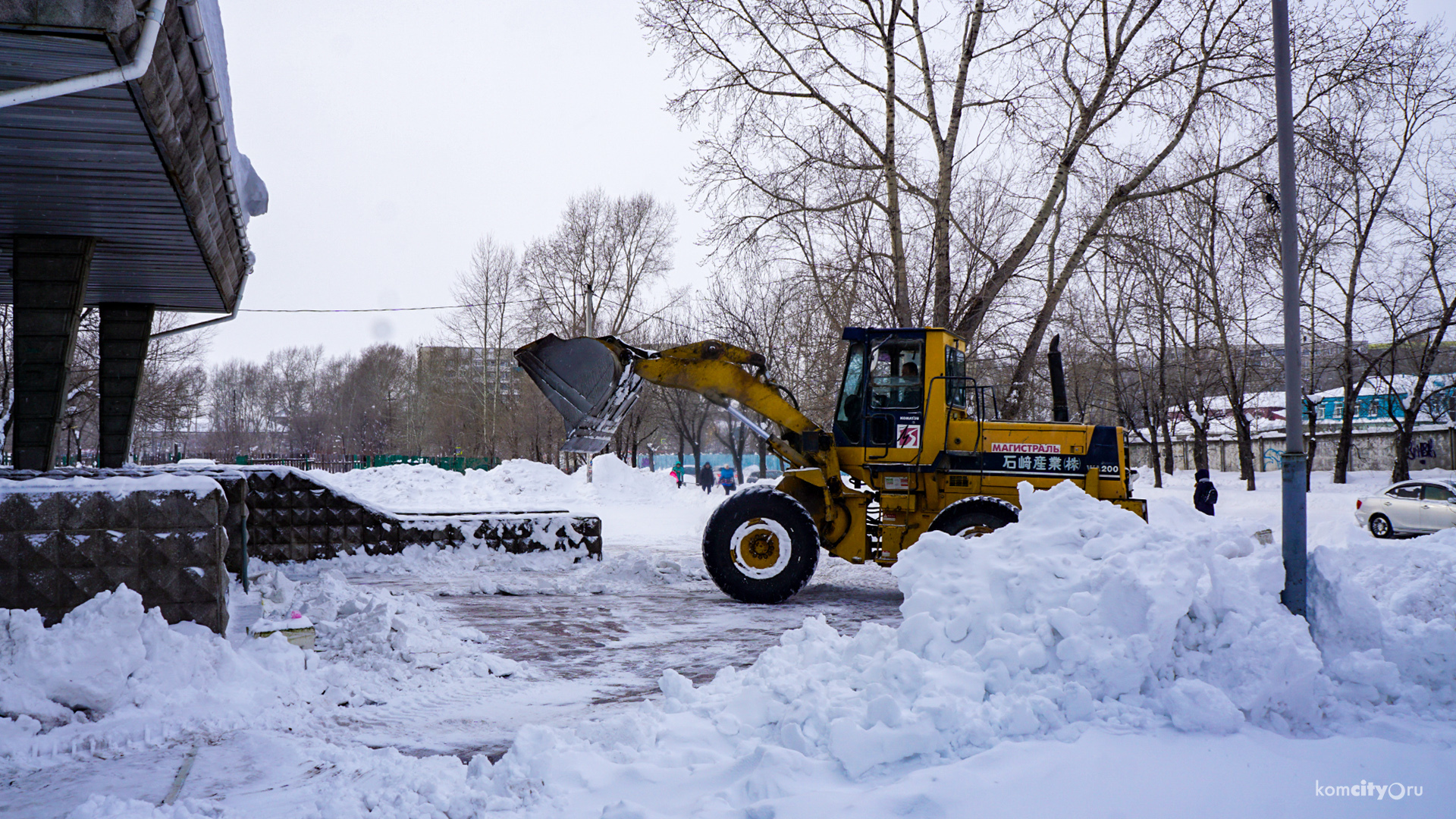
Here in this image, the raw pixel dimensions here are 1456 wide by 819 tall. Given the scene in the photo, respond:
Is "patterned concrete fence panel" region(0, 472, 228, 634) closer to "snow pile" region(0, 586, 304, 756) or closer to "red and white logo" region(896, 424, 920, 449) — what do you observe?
"snow pile" region(0, 586, 304, 756)

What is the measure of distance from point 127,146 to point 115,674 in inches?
152

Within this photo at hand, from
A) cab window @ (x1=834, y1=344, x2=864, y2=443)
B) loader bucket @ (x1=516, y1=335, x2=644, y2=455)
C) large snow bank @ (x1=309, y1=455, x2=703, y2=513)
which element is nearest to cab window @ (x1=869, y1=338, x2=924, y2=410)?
cab window @ (x1=834, y1=344, x2=864, y2=443)

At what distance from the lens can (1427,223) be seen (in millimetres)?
26734

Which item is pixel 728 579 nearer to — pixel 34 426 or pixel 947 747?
pixel 947 747

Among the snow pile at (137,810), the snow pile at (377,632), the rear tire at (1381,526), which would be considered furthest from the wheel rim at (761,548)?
the rear tire at (1381,526)

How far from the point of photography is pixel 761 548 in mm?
10703

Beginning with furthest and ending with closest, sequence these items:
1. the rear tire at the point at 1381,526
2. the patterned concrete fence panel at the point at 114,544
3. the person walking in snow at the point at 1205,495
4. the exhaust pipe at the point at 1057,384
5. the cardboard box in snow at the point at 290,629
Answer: the rear tire at the point at 1381,526, the person walking in snow at the point at 1205,495, the exhaust pipe at the point at 1057,384, the cardboard box in snow at the point at 290,629, the patterned concrete fence panel at the point at 114,544

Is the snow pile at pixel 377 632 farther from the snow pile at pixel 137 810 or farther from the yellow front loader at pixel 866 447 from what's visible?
the snow pile at pixel 137 810

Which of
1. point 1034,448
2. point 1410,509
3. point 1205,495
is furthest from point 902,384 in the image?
point 1410,509

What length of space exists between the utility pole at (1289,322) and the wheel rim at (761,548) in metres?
5.58

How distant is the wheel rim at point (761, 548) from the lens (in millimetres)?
10617

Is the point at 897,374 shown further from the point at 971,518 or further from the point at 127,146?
the point at 127,146

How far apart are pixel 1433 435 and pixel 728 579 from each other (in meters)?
37.3

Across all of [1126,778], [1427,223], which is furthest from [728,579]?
[1427,223]
